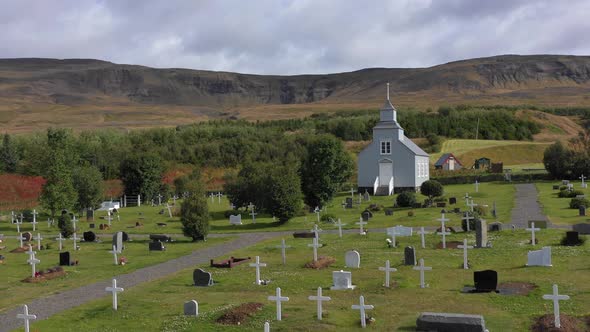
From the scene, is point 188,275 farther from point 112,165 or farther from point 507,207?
point 112,165

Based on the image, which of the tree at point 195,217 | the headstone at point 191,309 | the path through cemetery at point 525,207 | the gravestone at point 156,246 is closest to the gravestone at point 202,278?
the headstone at point 191,309

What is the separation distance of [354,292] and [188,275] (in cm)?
748

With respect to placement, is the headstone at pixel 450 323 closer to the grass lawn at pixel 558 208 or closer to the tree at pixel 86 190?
the grass lawn at pixel 558 208

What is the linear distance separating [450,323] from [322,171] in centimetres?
3678

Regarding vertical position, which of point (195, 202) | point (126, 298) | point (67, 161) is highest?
point (67, 161)

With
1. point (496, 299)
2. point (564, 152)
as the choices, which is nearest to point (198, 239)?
point (496, 299)

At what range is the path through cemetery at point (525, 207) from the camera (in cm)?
3822

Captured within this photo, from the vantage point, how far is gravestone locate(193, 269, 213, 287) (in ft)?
74.5

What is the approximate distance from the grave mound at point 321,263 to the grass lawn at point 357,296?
0.28m

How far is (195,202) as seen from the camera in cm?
3572

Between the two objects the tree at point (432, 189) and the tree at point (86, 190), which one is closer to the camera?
the tree at point (432, 189)

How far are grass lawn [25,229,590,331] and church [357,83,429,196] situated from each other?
3605 cm

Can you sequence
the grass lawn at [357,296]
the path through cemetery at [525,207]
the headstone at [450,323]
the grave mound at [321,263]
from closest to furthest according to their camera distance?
the headstone at [450,323], the grass lawn at [357,296], the grave mound at [321,263], the path through cemetery at [525,207]

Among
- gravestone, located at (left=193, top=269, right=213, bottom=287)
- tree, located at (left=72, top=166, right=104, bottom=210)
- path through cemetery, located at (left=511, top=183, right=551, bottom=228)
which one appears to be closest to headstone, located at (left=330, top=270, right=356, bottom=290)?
gravestone, located at (left=193, top=269, right=213, bottom=287)
